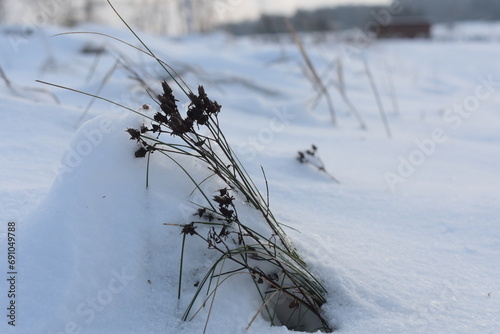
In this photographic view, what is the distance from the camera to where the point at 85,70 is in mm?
4480

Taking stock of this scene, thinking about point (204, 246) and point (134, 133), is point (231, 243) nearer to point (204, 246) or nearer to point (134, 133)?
point (204, 246)

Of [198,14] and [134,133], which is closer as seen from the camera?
[134,133]

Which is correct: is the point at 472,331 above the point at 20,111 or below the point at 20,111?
below

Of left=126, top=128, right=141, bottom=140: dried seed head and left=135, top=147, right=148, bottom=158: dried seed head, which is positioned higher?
left=126, top=128, right=141, bottom=140: dried seed head

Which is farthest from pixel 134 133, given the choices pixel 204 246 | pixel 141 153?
pixel 204 246

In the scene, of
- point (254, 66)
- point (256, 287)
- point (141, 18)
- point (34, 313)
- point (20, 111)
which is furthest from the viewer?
point (141, 18)

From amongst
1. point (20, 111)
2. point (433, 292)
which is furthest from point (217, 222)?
point (20, 111)

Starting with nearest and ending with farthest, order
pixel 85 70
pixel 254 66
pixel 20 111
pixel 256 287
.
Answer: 1. pixel 256 287
2. pixel 20 111
3. pixel 85 70
4. pixel 254 66

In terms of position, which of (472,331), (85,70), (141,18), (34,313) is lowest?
(34,313)

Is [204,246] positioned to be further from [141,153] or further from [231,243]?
[141,153]

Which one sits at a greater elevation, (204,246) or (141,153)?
(141,153)

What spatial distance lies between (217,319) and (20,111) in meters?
1.36

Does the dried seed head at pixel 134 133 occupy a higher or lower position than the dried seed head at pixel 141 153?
higher

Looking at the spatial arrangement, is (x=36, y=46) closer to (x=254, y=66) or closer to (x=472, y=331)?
(x=254, y=66)
